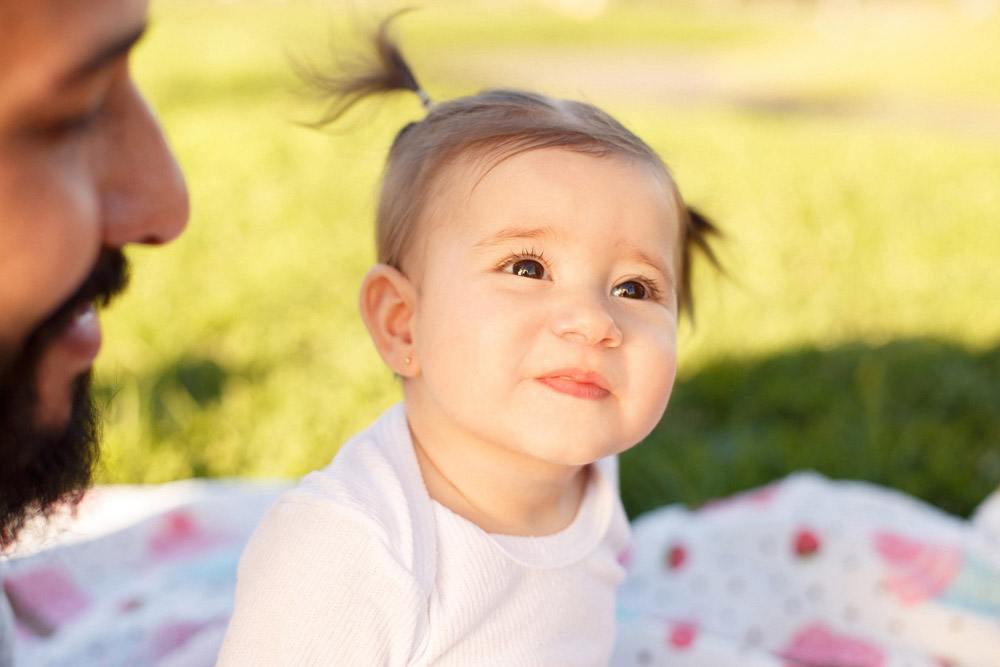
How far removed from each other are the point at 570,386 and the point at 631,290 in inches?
8.8

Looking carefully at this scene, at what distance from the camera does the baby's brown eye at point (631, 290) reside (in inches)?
61.8

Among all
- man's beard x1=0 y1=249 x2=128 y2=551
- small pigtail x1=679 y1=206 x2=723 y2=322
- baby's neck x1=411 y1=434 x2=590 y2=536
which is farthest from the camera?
Answer: small pigtail x1=679 y1=206 x2=723 y2=322

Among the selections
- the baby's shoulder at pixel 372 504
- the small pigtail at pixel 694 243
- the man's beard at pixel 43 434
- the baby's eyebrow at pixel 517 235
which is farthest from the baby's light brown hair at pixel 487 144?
the man's beard at pixel 43 434

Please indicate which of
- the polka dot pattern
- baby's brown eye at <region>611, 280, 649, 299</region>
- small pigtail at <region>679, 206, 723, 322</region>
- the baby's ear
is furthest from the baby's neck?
the polka dot pattern

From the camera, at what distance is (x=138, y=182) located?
1.47 m

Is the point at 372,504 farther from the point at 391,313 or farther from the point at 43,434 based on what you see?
the point at 43,434

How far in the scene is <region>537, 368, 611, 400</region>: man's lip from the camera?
4.74 ft

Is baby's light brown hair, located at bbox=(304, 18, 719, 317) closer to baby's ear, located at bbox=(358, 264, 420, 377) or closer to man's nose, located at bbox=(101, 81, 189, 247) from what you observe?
baby's ear, located at bbox=(358, 264, 420, 377)

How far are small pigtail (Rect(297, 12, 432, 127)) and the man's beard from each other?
0.62 meters

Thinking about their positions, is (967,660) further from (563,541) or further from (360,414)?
(360,414)

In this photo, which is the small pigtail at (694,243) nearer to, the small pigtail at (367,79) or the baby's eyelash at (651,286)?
the baby's eyelash at (651,286)

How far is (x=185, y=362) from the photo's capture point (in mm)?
3705

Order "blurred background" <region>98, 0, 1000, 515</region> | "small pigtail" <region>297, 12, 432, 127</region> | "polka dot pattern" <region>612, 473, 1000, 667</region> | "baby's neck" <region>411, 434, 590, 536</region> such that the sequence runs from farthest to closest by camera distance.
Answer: "blurred background" <region>98, 0, 1000, 515</region> → "polka dot pattern" <region>612, 473, 1000, 667</region> → "small pigtail" <region>297, 12, 432, 127</region> → "baby's neck" <region>411, 434, 590, 536</region>

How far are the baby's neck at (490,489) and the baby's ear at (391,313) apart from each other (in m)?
0.14
